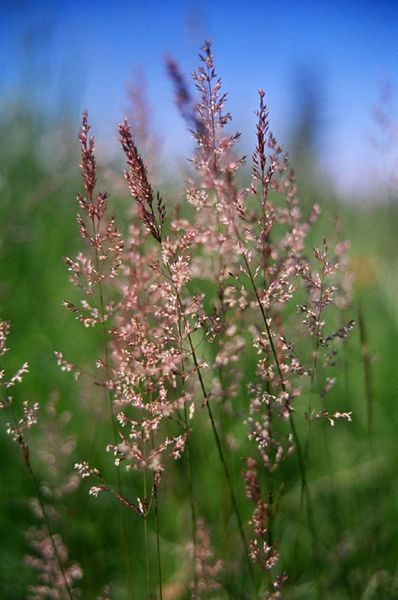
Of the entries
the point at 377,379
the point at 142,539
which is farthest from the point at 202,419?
the point at 377,379

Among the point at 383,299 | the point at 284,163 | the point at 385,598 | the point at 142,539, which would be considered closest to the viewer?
the point at 284,163

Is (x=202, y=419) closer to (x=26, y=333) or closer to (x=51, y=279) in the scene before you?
(x=26, y=333)

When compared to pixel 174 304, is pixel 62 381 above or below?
above

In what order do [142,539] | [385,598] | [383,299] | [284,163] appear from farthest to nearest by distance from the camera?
[383,299] → [142,539] → [385,598] → [284,163]

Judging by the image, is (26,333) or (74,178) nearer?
(26,333)

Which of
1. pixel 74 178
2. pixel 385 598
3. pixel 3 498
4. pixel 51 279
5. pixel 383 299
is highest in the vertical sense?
pixel 74 178

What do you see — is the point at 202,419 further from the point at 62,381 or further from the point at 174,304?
the point at 174,304
